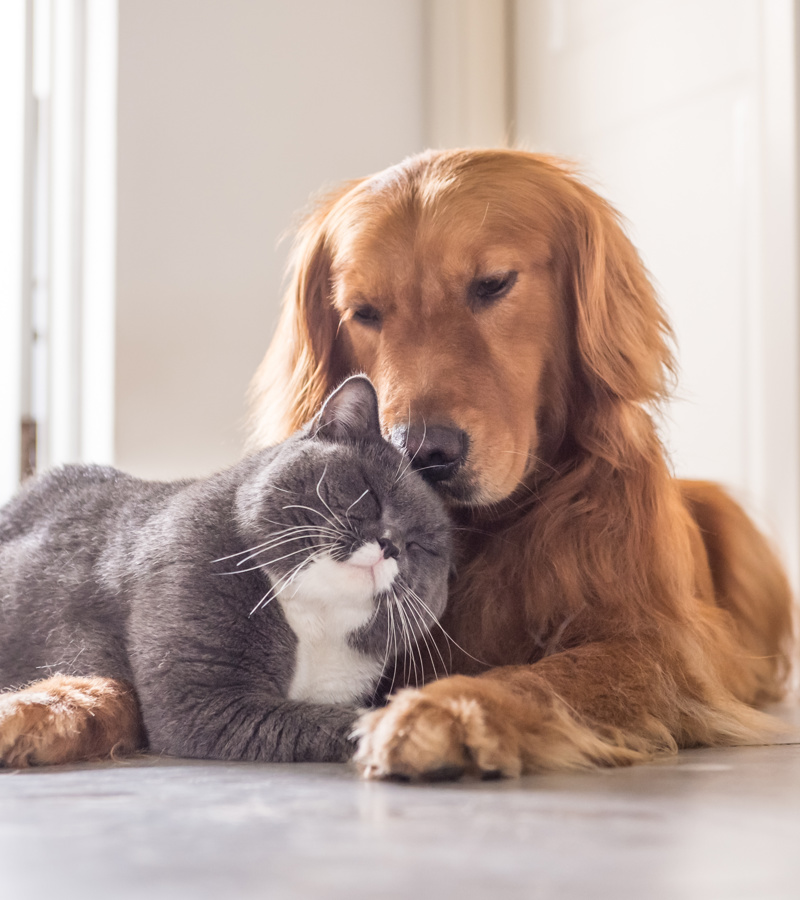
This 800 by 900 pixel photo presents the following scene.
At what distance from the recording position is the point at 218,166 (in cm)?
248

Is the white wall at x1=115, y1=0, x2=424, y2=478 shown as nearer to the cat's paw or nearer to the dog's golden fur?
the dog's golden fur

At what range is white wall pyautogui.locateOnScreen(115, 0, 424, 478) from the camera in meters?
2.35

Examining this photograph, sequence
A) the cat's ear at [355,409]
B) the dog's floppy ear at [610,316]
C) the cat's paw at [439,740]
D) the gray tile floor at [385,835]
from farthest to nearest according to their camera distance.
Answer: the dog's floppy ear at [610,316] < the cat's ear at [355,409] < the cat's paw at [439,740] < the gray tile floor at [385,835]

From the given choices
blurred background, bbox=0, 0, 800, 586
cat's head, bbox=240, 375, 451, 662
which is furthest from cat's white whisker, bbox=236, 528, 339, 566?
blurred background, bbox=0, 0, 800, 586

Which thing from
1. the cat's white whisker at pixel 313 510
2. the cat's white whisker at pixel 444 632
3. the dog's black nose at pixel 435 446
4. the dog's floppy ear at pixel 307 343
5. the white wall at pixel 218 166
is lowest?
the cat's white whisker at pixel 444 632

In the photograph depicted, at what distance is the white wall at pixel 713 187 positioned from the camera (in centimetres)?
209

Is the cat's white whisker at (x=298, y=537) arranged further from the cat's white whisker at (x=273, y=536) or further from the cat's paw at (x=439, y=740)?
the cat's paw at (x=439, y=740)

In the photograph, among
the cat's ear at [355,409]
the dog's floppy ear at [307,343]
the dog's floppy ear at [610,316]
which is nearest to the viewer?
the cat's ear at [355,409]

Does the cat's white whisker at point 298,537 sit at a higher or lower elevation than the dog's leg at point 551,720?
higher

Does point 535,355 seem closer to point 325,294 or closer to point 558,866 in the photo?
point 325,294

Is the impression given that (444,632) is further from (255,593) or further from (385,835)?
(385,835)

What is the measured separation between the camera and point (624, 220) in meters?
1.49

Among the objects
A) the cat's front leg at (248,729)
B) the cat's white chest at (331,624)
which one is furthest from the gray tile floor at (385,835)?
the cat's white chest at (331,624)

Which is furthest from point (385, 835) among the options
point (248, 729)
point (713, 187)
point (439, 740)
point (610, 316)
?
point (713, 187)
